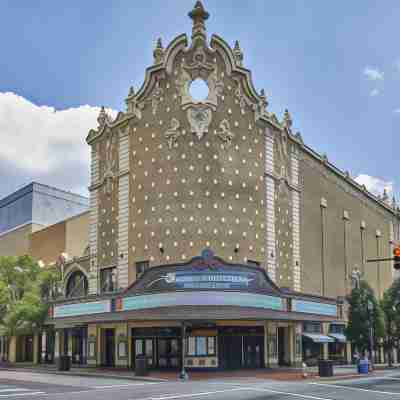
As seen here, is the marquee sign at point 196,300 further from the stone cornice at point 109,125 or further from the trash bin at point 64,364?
the stone cornice at point 109,125

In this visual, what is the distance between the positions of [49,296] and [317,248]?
79.1 feet

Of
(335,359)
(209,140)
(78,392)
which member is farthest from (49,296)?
(78,392)

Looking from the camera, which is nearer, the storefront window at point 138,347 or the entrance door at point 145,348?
the entrance door at point 145,348

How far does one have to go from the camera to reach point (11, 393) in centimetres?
2669

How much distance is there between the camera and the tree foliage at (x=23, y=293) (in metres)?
51.8

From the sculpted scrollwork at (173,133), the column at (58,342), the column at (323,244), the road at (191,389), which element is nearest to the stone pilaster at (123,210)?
the sculpted scrollwork at (173,133)

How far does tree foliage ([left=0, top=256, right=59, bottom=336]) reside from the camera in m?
51.8

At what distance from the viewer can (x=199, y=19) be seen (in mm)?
47625

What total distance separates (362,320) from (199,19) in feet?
91.8

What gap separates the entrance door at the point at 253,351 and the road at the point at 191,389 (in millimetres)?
8138

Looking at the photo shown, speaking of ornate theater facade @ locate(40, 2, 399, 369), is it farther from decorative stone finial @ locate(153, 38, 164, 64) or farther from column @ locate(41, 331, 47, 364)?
column @ locate(41, 331, 47, 364)

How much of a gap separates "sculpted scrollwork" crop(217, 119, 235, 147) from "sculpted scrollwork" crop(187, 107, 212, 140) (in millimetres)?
1045

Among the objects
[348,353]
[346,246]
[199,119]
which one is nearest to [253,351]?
[199,119]

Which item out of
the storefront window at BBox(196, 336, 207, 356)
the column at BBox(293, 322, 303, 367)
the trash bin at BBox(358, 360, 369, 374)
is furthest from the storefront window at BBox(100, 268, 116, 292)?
the trash bin at BBox(358, 360, 369, 374)
